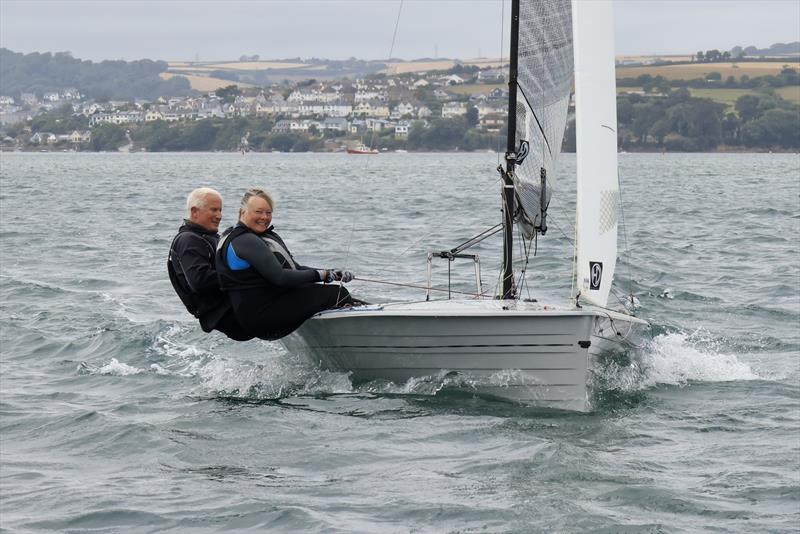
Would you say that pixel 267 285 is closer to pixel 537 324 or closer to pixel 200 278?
pixel 200 278

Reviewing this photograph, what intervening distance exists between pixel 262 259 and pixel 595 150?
2391 mm

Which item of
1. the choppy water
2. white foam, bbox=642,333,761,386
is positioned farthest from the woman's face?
white foam, bbox=642,333,761,386

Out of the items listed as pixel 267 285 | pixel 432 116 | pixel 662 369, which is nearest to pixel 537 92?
pixel 662 369

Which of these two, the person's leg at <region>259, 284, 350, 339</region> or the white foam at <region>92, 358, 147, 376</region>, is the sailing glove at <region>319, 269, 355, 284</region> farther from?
the white foam at <region>92, 358, 147, 376</region>

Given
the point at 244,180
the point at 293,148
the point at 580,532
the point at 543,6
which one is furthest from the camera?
the point at 293,148

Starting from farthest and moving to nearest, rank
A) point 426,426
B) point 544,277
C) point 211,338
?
point 544,277
point 211,338
point 426,426

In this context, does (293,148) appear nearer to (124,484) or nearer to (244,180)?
(244,180)

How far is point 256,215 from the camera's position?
30.0ft

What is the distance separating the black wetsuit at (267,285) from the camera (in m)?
9.08

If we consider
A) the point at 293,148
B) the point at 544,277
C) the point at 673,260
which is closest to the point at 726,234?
A: the point at 673,260

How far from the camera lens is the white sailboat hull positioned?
8805 mm

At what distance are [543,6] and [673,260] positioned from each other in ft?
32.5

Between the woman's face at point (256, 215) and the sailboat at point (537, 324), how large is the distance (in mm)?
796

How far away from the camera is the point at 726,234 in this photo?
24953mm
